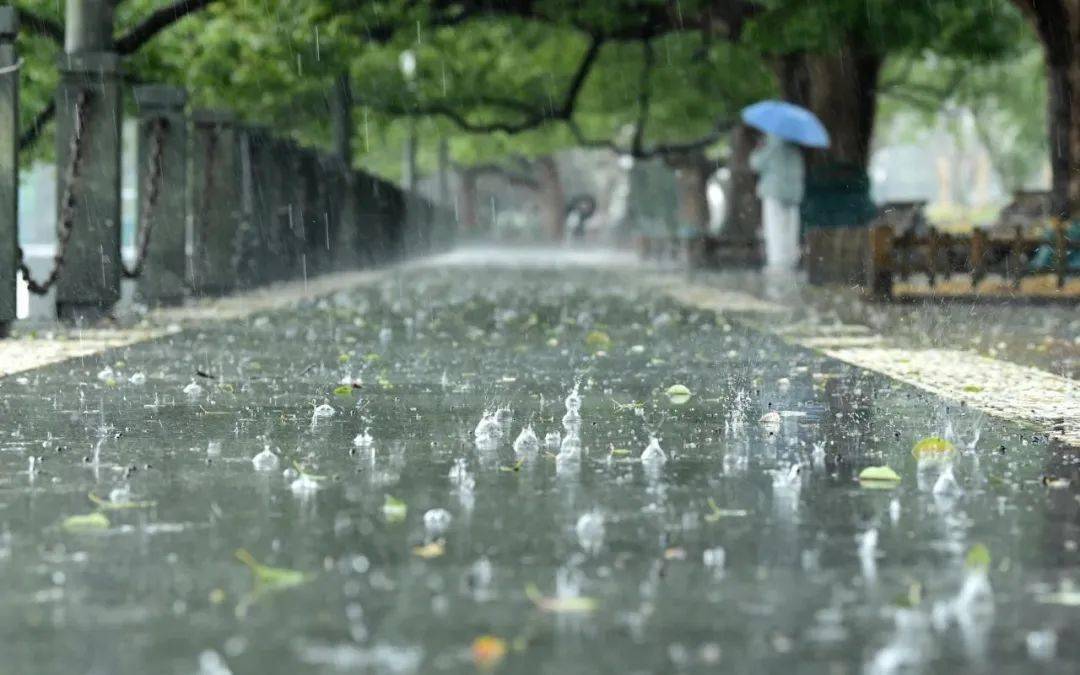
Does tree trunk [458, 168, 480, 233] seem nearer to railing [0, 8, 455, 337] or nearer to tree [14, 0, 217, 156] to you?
railing [0, 8, 455, 337]

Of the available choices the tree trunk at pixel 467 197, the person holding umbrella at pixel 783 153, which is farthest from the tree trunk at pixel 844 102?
the tree trunk at pixel 467 197

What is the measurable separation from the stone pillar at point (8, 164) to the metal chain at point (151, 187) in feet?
15.5

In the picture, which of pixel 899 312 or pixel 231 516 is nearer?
pixel 231 516

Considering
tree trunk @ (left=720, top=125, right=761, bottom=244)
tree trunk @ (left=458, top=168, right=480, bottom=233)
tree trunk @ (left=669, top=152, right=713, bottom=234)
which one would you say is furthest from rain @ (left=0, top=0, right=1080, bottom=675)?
tree trunk @ (left=458, top=168, right=480, bottom=233)

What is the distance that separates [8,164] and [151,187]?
540 cm

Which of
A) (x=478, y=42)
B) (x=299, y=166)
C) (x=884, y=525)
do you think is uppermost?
(x=478, y=42)

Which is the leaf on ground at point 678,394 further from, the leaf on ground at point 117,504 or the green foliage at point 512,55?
the green foliage at point 512,55

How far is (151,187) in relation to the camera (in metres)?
21.1

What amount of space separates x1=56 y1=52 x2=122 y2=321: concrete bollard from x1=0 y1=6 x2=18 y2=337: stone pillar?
253 centimetres

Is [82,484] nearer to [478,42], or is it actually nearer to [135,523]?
[135,523]

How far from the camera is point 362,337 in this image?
16.8m

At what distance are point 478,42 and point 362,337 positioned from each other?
1358 inches

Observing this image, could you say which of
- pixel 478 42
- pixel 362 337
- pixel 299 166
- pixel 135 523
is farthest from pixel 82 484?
pixel 478 42

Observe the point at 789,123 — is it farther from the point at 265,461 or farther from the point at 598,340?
the point at 265,461
